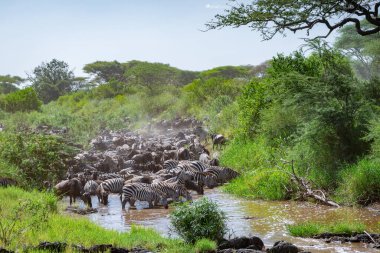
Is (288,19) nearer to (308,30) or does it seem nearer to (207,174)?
(308,30)

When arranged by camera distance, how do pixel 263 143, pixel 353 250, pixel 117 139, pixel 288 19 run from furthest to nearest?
1. pixel 117 139
2. pixel 263 143
3. pixel 288 19
4. pixel 353 250

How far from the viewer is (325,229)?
1034cm

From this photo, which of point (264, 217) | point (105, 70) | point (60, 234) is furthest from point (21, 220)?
point (105, 70)

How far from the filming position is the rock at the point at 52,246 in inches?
311

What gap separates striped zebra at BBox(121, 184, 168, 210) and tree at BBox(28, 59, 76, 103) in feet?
210

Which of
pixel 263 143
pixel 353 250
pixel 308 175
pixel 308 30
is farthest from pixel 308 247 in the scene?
pixel 263 143

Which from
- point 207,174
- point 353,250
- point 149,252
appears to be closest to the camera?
point 149,252

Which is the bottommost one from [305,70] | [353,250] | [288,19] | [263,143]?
[353,250]

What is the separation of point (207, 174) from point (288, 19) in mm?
6536

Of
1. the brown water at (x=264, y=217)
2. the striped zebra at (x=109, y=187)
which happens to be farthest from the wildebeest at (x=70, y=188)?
the brown water at (x=264, y=217)

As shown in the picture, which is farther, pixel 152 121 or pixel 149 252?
pixel 152 121

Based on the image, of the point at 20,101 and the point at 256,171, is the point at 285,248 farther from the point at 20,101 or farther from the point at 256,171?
the point at 20,101

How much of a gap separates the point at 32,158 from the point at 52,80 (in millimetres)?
64429

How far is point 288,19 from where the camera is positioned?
14852 millimetres
